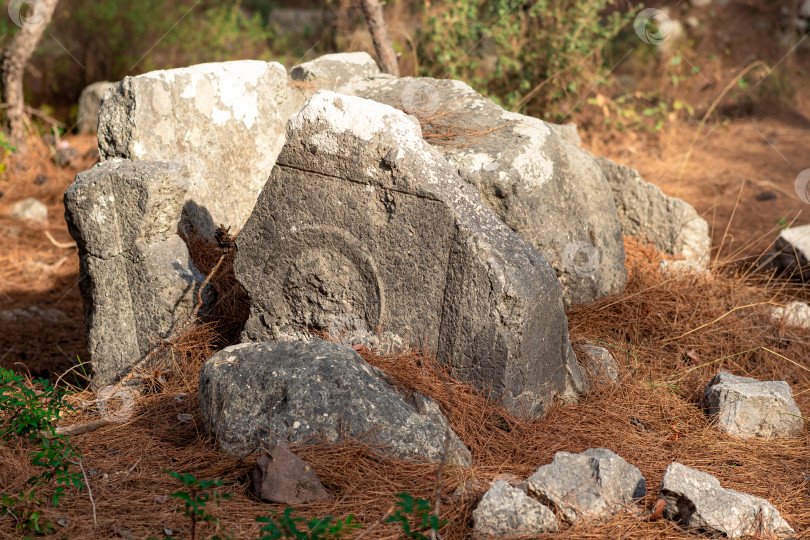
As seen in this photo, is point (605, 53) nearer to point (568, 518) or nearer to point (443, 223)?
point (443, 223)

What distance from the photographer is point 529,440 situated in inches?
110

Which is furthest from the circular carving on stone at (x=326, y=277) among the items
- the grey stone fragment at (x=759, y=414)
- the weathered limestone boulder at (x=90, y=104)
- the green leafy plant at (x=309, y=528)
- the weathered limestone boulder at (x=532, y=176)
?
the weathered limestone boulder at (x=90, y=104)

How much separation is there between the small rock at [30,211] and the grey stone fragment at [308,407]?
14.6 ft

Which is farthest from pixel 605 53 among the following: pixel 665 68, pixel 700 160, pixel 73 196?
pixel 73 196

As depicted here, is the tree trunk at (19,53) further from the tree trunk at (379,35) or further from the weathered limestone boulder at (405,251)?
the weathered limestone boulder at (405,251)

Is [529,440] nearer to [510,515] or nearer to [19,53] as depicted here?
[510,515]

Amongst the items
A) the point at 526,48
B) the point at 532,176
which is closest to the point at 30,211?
the point at 526,48

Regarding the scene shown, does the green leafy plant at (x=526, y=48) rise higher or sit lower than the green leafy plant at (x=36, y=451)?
higher

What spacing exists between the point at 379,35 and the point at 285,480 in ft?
12.3

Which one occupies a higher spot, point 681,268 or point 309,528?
point 681,268

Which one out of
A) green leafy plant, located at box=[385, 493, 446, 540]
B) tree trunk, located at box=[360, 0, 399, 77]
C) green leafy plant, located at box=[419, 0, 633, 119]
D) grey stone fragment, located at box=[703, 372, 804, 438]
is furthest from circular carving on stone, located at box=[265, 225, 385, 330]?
green leafy plant, located at box=[419, 0, 633, 119]

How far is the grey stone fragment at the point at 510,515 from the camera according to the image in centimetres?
220

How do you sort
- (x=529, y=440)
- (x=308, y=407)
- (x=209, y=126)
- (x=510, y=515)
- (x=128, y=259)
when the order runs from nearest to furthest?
(x=510, y=515) < (x=308, y=407) < (x=529, y=440) < (x=128, y=259) < (x=209, y=126)

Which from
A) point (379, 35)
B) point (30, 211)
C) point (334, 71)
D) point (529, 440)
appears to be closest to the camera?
point (529, 440)
